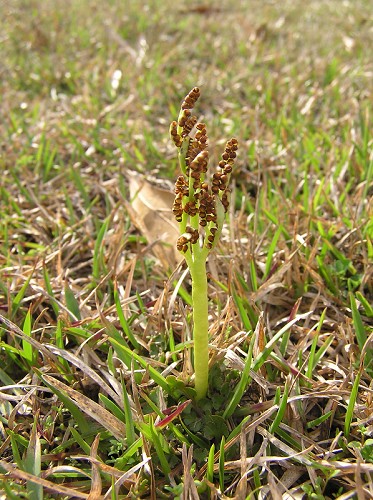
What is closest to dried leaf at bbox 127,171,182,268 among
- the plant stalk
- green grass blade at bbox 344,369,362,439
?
the plant stalk

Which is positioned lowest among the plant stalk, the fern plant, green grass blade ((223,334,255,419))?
green grass blade ((223,334,255,419))

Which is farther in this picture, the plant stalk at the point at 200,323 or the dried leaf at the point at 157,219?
the dried leaf at the point at 157,219

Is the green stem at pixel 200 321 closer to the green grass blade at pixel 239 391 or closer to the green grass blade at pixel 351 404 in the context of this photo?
the green grass blade at pixel 239 391

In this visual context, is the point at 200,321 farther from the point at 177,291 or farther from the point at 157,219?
the point at 157,219

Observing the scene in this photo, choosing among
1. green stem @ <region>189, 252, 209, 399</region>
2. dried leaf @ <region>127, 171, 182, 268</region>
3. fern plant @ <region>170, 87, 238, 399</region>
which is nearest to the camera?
fern plant @ <region>170, 87, 238, 399</region>

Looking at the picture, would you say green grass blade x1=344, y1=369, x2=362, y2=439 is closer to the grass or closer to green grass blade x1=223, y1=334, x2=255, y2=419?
the grass

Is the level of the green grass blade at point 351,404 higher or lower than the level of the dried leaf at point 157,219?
lower

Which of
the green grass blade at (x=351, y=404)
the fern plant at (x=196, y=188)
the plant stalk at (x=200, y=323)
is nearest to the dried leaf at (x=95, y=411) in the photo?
the plant stalk at (x=200, y=323)
